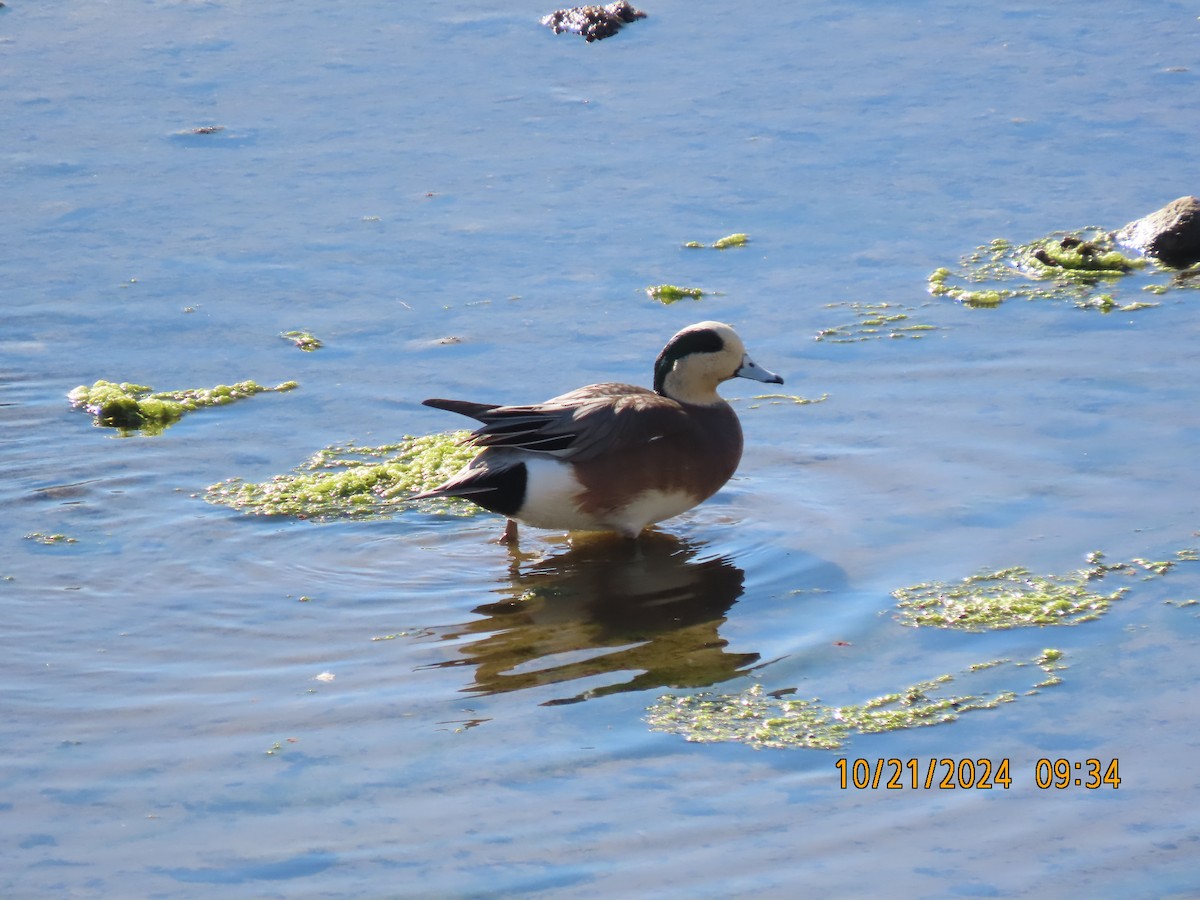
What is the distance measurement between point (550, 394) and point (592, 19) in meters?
5.24

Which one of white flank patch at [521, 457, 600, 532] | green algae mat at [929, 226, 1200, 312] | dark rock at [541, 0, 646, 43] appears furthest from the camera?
dark rock at [541, 0, 646, 43]

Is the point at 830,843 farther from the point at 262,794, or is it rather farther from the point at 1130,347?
the point at 1130,347

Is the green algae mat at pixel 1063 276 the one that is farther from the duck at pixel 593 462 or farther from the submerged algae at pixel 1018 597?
the submerged algae at pixel 1018 597

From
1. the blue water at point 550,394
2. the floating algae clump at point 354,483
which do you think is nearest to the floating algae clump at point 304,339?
the blue water at point 550,394

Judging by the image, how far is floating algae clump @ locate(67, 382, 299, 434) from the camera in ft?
21.4

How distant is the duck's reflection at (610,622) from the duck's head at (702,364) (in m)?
0.57

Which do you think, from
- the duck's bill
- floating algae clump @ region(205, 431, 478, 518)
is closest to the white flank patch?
floating algae clump @ region(205, 431, 478, 518)

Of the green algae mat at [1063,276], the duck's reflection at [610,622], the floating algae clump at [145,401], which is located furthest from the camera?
the green algae mat at [1063,276]

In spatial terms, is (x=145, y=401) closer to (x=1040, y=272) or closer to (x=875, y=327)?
(x=875, y=327)

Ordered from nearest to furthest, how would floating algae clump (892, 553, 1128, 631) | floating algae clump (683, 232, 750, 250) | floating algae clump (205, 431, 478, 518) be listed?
floating algae clump (892, 553, 1128, 631)
floating algae clump (205, 431, 478, 518)
floating algae clump (683, 232, 750, 250)

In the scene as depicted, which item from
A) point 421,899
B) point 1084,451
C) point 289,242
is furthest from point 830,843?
point 289,242

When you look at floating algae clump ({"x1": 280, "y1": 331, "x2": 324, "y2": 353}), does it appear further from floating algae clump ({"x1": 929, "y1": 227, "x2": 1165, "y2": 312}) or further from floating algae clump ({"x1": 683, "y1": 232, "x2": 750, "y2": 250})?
floating algae clump ({"x1": 929, "y1": 227, "x2": 1165, "y2": 312})

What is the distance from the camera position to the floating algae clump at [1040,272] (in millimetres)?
7426
